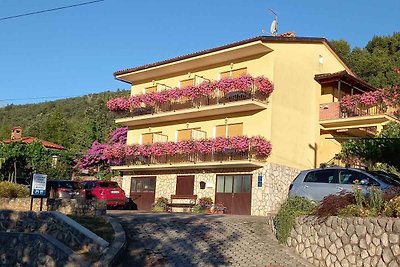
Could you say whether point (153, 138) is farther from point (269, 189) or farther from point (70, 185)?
point (269, 189)

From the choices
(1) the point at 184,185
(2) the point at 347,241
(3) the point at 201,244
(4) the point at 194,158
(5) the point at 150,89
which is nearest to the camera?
(2) the point at 347,241

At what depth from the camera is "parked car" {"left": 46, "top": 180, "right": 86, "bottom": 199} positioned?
2627 centimetres

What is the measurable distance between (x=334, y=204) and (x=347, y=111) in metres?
15.4

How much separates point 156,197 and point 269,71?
10520mm

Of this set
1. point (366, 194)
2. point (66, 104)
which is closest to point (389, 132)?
point (366, 194)

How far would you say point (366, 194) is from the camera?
45.3 ft

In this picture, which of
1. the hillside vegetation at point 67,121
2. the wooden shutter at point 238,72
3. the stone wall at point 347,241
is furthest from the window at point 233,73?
the hillside vegetation at point 67,121

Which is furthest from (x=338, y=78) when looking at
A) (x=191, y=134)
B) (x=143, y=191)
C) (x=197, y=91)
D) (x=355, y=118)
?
(x=143, y=191)

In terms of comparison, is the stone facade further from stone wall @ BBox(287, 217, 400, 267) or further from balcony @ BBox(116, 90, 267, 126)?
stone wall @ BBox(287, 217, 400, 267)

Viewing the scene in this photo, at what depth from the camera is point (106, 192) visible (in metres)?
28.4

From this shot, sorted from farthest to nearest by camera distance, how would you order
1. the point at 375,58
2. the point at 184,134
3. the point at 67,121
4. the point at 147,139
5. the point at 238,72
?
the point at 67,121 → the point at 375,58 → the point at 147,139 → the point at 184,134 → the point at 238,72

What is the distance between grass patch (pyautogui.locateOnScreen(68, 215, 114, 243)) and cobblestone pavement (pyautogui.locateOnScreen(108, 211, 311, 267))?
22.1 inches

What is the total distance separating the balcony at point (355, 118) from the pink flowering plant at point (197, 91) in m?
4.38

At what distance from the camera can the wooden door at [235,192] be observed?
27.0m
